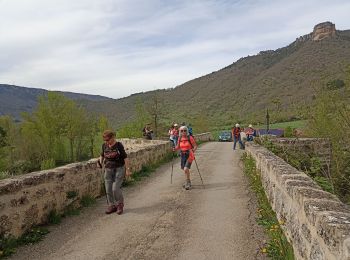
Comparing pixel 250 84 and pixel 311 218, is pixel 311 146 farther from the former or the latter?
pixel 250 84

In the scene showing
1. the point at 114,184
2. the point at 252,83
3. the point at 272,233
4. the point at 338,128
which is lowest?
the point at 272,233

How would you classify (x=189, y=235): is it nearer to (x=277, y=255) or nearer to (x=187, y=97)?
(x=277, y=255)

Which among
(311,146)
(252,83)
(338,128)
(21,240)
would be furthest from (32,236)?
(252,83)

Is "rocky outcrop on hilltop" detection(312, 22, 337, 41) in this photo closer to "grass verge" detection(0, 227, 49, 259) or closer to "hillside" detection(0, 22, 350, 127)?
"hillside" detection(0, 22, 350, 127)

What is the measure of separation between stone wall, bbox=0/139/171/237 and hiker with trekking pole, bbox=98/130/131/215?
72 centimetres

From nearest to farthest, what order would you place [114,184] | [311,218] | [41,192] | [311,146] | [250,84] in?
1. [311,218]
2. [41,192]
3. [114,184]
4. [311,146]
5. [250,84]

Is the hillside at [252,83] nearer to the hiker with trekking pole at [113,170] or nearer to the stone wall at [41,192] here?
the stone wall at [41,192]

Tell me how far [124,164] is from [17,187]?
235 cm

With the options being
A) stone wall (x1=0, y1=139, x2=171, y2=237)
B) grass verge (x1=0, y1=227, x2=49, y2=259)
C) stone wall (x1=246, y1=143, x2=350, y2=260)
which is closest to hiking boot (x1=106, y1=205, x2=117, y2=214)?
stone wall (x1=0, y1=139, x2=171, y2=237)

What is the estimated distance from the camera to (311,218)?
158 inches

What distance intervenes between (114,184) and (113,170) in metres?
0.29

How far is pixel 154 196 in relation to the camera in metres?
9.14

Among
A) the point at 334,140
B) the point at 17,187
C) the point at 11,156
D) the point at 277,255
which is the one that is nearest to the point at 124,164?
the point at 17,187

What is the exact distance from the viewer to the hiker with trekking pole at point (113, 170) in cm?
762
